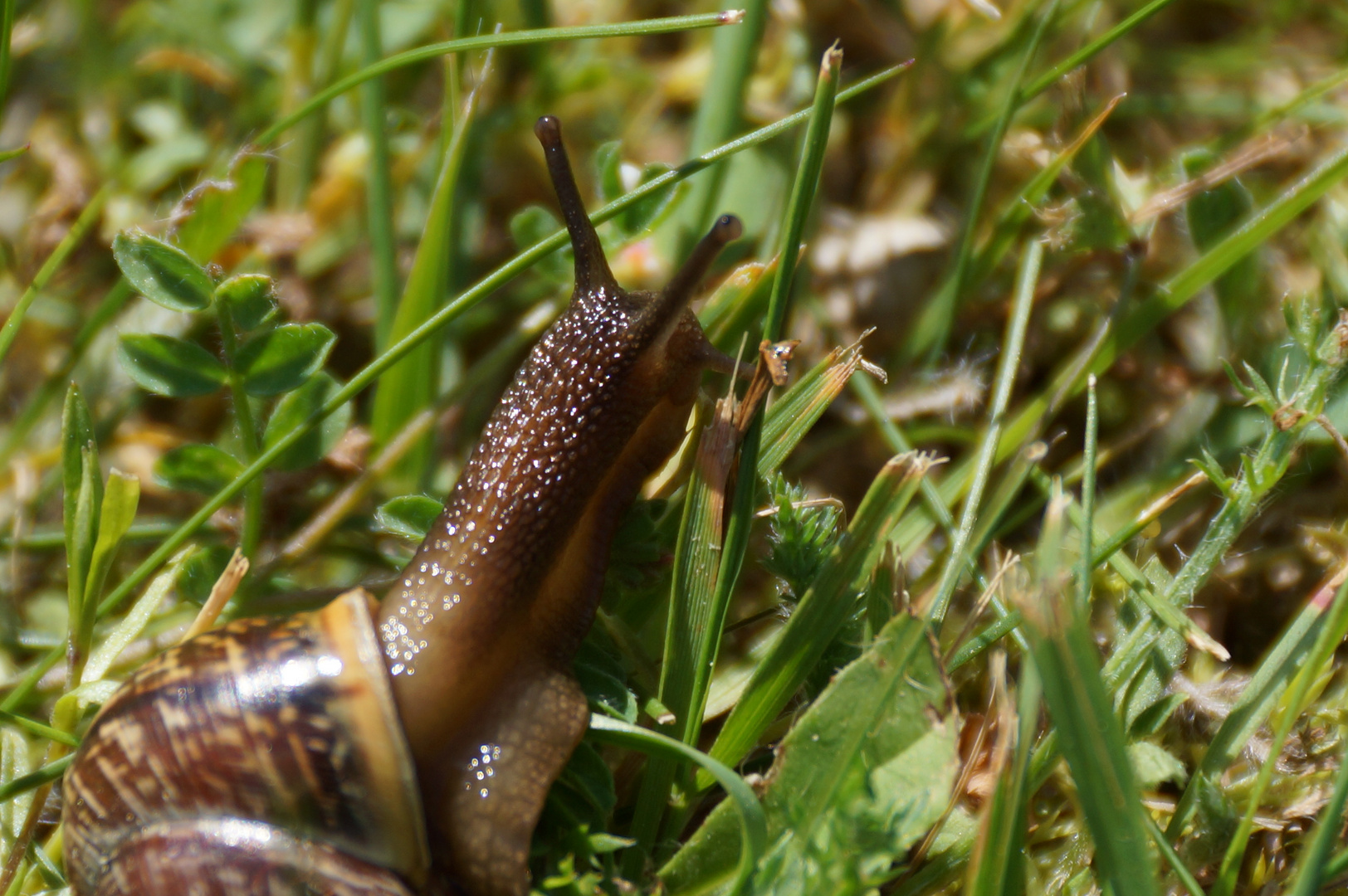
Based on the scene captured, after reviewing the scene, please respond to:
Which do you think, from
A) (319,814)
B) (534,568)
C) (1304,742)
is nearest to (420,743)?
(319,814)

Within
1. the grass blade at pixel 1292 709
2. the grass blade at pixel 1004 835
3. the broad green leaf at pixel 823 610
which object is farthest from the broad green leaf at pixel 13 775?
the grass blade at pixel 1292 709

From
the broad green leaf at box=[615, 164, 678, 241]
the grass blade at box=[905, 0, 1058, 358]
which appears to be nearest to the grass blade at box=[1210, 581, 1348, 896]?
the grass blade at box=[905, 0, 1058, 358]

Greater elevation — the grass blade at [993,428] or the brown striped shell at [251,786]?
the grass blade at [993,428]

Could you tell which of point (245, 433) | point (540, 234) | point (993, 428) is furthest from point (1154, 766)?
point (245, 433)

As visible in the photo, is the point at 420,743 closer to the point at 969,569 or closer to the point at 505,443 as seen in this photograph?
the point at 505,443

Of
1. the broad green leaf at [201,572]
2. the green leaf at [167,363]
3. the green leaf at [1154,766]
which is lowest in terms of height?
the green leaf at [1154,766]

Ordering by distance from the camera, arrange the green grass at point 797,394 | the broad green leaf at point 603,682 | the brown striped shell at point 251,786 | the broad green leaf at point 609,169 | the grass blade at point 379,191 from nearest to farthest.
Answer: the brown striped shell at point 251,786 → the green grass at point 797,394 → the broad green leaf at point 603,682 → the broad green leaf at point 609,169 → the grass blade at point 379,191

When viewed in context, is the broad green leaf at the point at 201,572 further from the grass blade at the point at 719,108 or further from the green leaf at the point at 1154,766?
the green leaf at the point at 1154,766

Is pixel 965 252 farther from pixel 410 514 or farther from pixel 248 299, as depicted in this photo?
pixel 248 299

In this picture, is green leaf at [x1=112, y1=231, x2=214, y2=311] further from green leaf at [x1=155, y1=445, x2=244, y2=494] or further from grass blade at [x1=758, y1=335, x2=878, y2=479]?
grass blade at [x1=758, y1=335, x2=878, y2=479]
